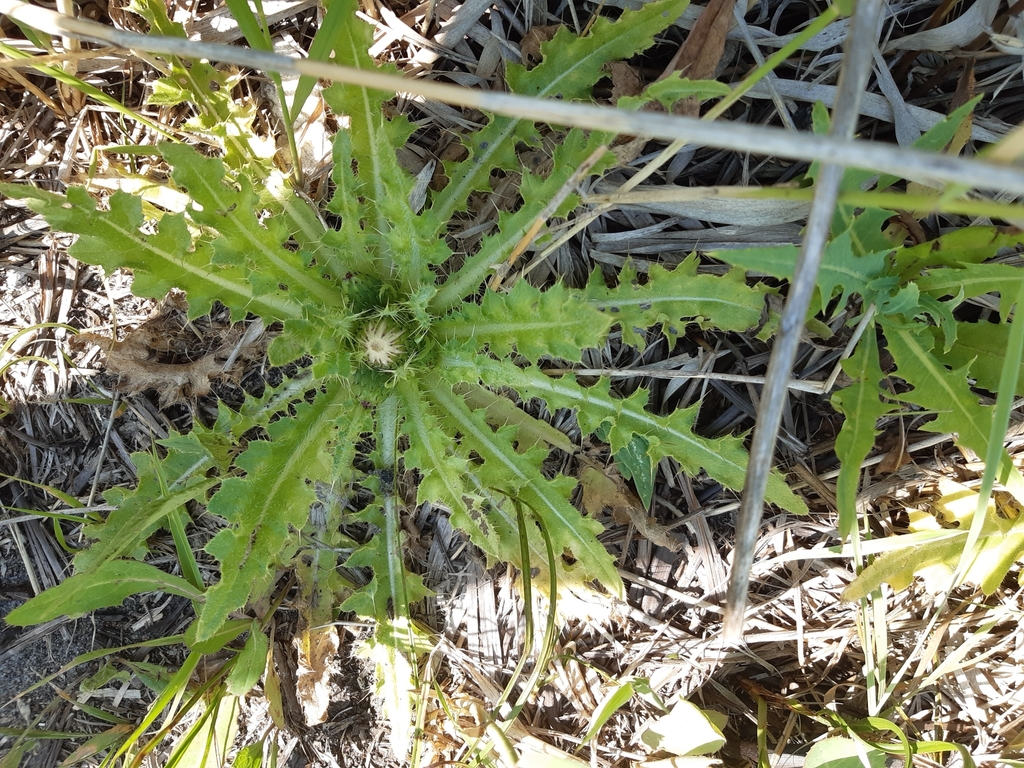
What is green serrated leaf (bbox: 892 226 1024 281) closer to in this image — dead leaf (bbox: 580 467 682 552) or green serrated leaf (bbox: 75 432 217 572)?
dead leaf (bbox: 580 467 682 552)

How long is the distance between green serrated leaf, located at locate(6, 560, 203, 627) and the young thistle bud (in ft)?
3.87

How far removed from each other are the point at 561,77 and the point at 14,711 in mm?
3535

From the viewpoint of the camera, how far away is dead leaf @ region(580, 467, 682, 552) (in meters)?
2.78

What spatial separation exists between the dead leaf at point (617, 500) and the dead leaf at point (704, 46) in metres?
1.46

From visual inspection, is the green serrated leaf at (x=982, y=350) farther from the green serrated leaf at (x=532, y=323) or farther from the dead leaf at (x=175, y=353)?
the dead leaf at (x=175, y=353)

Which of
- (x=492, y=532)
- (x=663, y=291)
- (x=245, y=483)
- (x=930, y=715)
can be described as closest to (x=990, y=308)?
(x=663, y=291)

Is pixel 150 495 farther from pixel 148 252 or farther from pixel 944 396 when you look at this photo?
pixel 944 396

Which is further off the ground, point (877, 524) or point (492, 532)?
point (877, 524)

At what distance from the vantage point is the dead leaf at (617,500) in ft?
9.12

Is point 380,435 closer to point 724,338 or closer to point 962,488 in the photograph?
point 724,338

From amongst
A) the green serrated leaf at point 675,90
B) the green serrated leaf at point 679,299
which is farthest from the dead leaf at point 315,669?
the green serrated leaf at point 675,90

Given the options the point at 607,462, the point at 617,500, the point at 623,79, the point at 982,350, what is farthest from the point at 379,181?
the point at 982,350

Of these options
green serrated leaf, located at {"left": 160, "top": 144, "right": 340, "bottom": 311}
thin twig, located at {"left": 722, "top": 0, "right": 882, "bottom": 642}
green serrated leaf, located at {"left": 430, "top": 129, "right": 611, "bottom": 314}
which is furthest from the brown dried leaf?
green serrated leaf, located at {"left": 160, "top": 144, "right": 340, "bottom": 311}

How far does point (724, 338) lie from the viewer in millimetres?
2791
